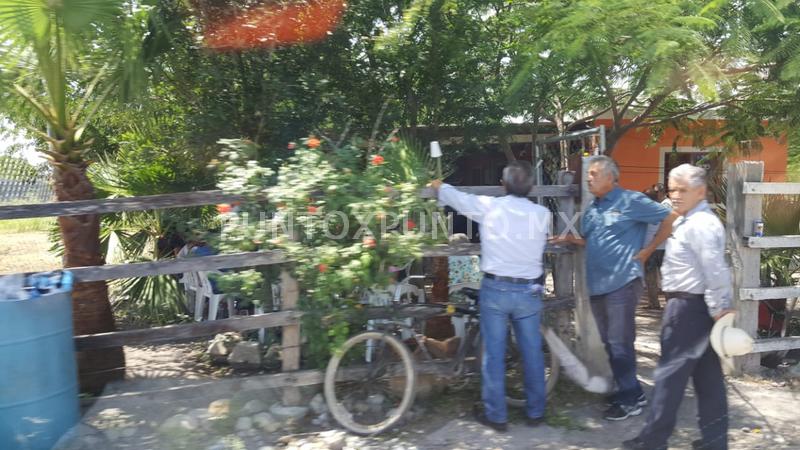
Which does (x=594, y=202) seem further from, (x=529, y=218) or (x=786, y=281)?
(x=786, y=281)

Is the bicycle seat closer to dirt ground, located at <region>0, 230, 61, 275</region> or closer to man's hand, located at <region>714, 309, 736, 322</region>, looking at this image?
man's hand, located at <region>714, 309, 736, 322</region>

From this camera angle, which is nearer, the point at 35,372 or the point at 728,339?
the point at 728,339

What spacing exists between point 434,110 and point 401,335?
3011 mm

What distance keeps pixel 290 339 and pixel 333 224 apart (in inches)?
35.1

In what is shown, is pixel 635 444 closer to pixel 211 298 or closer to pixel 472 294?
pixel 472 294

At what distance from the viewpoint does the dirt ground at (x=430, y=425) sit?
13.3ft

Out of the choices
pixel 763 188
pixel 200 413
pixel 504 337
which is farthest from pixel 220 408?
pixel 763 188

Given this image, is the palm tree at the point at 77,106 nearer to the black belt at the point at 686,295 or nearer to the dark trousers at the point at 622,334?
the dark trousers at the point at 622,334

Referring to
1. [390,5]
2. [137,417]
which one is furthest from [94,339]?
[390,5]

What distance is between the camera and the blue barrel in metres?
3.62

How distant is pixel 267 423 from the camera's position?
167 inches

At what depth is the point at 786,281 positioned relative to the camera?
5.62 metres

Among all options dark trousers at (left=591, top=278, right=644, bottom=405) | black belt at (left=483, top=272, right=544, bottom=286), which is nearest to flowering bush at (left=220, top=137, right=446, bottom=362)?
black belt at (left=483, top=272, right=544, bottom=286)

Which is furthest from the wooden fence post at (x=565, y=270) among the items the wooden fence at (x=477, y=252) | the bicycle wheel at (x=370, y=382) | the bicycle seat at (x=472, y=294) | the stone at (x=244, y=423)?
the stone at (x=244, y=423)
